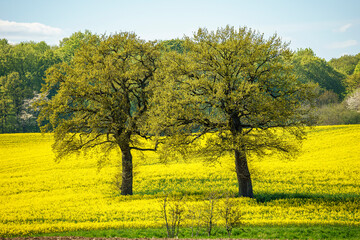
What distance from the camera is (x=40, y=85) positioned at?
8388cm

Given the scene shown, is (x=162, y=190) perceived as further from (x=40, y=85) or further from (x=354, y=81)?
(x=354, y=81)

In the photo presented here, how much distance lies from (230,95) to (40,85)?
72372 mm

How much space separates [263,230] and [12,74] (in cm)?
7376

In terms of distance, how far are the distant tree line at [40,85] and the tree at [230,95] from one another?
136ft

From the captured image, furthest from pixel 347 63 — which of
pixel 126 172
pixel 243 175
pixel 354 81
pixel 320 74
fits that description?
pixel 126 172

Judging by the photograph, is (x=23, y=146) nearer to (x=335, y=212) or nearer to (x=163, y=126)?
(x=163, y=126)

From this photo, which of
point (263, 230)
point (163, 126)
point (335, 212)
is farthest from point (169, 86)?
point (335, 212)

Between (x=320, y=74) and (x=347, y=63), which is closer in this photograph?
(x=320, y=74)

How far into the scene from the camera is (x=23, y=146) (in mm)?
51656

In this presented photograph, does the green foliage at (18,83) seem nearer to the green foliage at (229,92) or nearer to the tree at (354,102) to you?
the green foliage at (229,92)

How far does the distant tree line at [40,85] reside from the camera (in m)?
74.1

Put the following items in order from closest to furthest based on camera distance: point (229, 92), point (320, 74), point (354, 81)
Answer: point (229, 92) → point (354, 81) → point (320, 74)

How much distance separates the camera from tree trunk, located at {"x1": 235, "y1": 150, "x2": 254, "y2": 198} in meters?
23.9

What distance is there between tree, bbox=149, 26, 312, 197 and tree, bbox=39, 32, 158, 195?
3.19 meters
